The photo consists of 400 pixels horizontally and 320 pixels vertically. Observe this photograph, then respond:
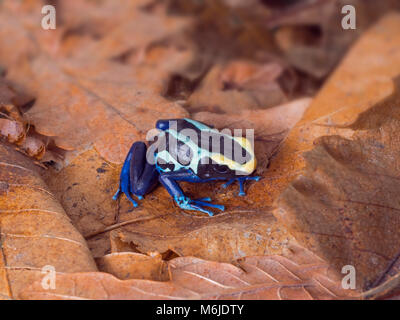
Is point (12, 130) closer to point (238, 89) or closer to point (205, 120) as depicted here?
point (205, 120)

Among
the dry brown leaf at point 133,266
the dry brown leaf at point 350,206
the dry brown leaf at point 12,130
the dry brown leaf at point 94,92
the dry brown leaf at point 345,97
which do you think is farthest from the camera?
the dry brown leaf at point 94,92

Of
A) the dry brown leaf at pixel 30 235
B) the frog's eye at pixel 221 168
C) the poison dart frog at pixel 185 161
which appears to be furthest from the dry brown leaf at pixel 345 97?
the dry brown leaf at pixel 30 235

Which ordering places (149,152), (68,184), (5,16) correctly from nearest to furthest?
1. (68,184)
2. (149,152)
3. (5,16)

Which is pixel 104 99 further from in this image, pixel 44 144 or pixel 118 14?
pixel 118 14

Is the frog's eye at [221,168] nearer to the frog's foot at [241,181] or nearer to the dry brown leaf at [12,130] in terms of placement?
the frog's foot at [241,181]

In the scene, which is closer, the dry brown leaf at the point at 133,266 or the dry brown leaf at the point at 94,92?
the dry brown leaf at the point at 133,266

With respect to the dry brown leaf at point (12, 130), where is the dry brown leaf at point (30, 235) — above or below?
below

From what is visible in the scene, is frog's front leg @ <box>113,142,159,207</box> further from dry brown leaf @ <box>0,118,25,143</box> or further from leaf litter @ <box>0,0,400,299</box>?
dry brown leaf @ <box>0,118,25,143</box>

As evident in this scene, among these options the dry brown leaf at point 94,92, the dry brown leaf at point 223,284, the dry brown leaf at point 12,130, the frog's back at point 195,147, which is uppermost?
the dry brown leaf at point 94,92

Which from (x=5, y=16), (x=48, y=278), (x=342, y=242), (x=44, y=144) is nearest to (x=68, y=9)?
(x=5, y=16)
